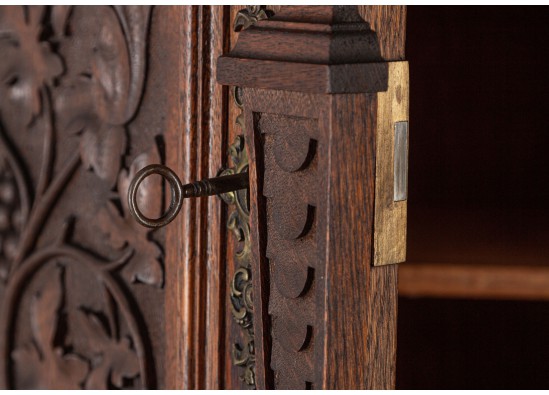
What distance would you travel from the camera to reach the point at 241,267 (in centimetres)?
58

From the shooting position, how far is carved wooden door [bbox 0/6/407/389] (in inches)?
17.5

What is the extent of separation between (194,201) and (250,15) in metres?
0.13

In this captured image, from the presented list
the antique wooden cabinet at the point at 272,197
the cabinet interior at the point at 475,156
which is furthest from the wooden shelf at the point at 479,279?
the cabinet interior at the point at 475,156

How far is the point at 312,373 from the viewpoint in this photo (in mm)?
469

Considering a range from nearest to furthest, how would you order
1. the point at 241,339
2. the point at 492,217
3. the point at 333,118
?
the point at 333,118 → the point at 241,339 → the point at 492,217

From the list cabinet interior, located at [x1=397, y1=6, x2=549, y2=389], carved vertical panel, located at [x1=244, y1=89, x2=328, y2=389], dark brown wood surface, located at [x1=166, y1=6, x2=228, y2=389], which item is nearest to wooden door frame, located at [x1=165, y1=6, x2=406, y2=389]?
dark brown wood surface, located at [x1=166, y1=6, x2=228, y2=389]

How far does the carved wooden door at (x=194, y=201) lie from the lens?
444mm

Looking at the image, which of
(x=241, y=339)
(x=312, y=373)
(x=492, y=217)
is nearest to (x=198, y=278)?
(x=241, y=339)

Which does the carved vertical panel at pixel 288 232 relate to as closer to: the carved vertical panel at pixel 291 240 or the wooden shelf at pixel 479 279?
the carved vertical panel at pixel 291 240

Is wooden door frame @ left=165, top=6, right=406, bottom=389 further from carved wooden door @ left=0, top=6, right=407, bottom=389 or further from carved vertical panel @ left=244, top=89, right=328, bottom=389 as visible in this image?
carved vertical panel @ left=244, top=89, right=328, bottom=389

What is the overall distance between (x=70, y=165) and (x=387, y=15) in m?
0.30

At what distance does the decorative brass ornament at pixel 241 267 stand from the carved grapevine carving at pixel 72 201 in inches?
3.1

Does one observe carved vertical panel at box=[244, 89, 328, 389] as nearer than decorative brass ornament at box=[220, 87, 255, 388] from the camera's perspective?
Yes

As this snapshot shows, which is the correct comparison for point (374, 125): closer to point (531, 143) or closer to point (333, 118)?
point (333, 118)
